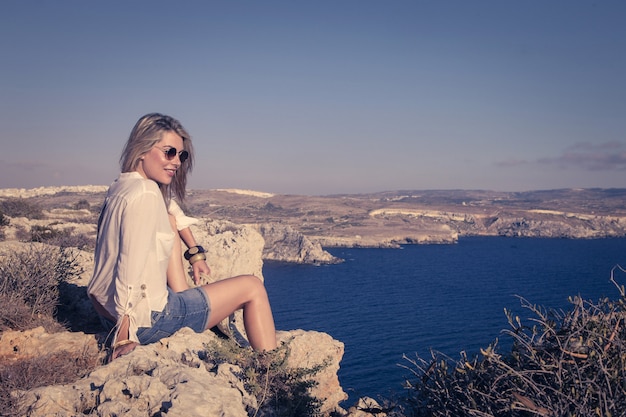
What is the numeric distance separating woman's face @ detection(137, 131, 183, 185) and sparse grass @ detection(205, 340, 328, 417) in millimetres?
1497

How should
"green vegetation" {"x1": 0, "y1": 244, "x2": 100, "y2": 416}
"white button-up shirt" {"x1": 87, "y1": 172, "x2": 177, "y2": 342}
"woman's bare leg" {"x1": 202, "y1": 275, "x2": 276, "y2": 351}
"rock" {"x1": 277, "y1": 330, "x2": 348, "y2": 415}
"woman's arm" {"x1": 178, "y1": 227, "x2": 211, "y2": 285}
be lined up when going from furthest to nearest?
"rock" {"x1": 277, "y1": 330, "x2": 348, "y2": 415} < "woman's arm" {"x1": 178, "y1": 227, "x2": 211, "y2": 285} < "woman's bare leg" {"x1": 202, "y1": 275, "x2": 276, "y2": 351} < "white button-up shirt" {"x1": 87, "y1": 172, "x2": 177, "y2": 342} < "green vegetation" {"x1": 0, "y1": 244, "x2": 100, "y2": 416}

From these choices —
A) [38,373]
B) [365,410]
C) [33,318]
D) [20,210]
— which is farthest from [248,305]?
[20,210]

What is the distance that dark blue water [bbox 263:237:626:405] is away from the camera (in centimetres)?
2973

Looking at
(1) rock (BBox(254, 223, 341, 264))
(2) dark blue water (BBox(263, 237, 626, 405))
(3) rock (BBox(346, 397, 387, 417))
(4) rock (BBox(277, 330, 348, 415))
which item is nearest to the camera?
(3) rock (BBox(346, 397, 387, 417))

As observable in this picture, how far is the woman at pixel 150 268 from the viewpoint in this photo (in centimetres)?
335

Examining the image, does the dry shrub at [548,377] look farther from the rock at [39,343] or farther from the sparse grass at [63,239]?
the sparse grass at [63,239]

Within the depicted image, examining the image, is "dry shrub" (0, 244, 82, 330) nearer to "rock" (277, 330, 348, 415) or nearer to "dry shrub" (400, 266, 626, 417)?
"rock" (277, 330, 348, 415)

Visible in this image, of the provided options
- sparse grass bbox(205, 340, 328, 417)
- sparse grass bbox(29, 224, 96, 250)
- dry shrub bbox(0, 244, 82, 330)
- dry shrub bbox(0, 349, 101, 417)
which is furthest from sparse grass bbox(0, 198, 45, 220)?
sparse grass bbox(205, 340, 328, 417)

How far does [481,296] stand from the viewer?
4581 centimetres

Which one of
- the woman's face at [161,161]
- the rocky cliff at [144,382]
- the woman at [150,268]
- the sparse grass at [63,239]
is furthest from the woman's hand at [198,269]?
the sparse grass at [63,239]

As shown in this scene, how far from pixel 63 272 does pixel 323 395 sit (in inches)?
154

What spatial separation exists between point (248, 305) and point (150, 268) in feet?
3.58

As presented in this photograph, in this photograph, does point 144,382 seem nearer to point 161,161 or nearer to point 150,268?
point 150,268

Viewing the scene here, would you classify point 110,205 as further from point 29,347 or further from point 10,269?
point 10,269
